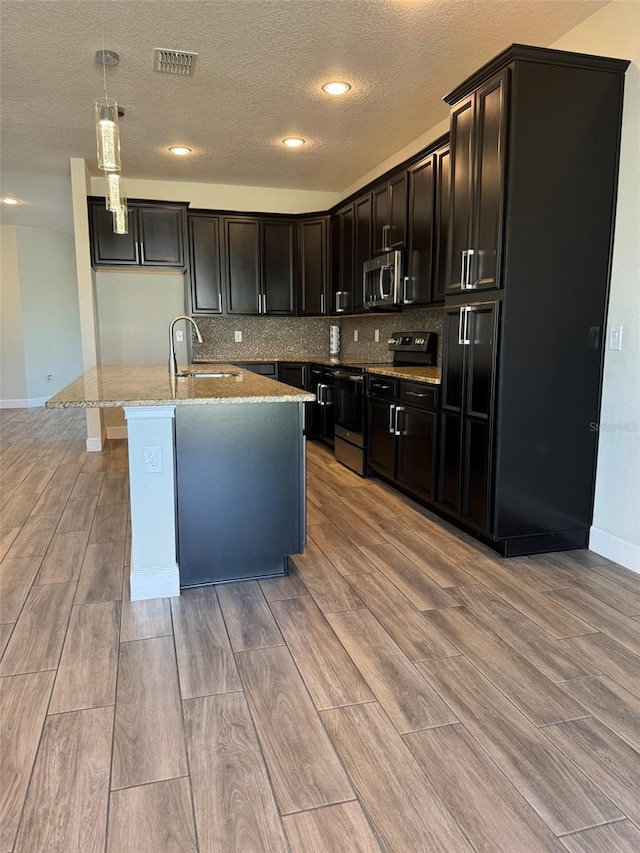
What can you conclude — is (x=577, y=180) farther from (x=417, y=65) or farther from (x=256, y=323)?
(x=256, y=323)

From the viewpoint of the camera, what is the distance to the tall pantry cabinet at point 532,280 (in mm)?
2656

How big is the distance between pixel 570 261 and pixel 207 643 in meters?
2.42

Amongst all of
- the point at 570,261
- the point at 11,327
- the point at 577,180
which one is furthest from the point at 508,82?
the point at 11,327

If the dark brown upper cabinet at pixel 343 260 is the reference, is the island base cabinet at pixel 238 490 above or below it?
below

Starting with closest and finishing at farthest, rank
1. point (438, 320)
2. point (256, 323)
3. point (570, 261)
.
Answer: point (570, 261), point (438, 320), point (256, 323)

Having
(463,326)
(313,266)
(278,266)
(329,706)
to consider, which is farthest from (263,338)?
(329,706)

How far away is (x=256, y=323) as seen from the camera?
6.38m

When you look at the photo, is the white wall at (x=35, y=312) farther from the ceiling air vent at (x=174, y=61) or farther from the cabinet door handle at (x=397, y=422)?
the cabinet door handle at (x=397, y=422)

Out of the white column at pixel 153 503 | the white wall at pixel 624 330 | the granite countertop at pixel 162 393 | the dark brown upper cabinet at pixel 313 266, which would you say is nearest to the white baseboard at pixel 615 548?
the white wall at pixel 624 330

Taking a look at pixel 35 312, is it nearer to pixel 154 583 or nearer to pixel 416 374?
pixel 416 374

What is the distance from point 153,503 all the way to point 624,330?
7.83 feet

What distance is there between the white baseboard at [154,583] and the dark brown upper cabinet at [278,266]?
404cm

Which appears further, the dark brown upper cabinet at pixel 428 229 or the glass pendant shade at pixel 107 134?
the dark brown upper cabinet at pixel 428 229

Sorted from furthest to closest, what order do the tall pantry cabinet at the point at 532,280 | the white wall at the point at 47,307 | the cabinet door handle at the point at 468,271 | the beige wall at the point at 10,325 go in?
the white wall at the point at 47,307
the beige wall at the point at 10,325
the cabinet door handle at the point at 468,271
the tall pantry cabinet at the point at 532,280
